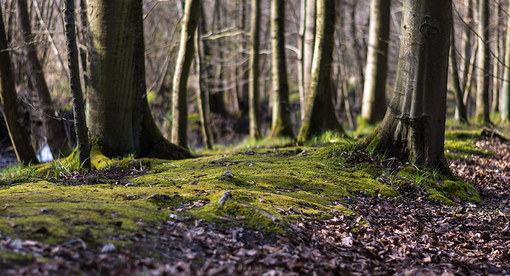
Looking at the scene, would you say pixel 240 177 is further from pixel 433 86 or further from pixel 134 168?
pixel 433 86

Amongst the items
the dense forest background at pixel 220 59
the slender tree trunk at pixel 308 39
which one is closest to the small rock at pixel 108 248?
the dense forest background at pixel 220 59

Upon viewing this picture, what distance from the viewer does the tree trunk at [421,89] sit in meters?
5.89

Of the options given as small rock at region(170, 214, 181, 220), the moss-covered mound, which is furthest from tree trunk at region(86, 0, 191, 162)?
small rock at region(170, 214, 181, 220)

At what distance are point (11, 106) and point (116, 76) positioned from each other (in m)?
3.12

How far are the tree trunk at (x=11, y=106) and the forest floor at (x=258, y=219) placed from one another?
3265 mm

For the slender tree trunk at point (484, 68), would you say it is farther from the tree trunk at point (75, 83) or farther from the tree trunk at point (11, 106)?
the tree trunk at point (11, 106)

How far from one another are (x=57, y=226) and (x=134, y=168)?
10.7ft

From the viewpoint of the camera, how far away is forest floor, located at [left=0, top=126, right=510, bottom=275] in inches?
113

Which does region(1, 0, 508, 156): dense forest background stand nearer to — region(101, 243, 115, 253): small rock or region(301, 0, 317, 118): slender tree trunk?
region(301, 0, 317, 118): slender tree trunk

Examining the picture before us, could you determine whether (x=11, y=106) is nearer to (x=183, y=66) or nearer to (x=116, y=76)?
(x=116, y=76)

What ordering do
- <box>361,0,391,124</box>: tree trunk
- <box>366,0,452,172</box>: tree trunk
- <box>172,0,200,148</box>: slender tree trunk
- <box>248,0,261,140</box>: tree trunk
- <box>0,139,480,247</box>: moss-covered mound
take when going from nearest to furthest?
1. <box>0,139,480,247</box>: moss-covered mound
2. <box>366,0,452,172</box>: tree trunk
3. <box>172,0,200,148</box>: slender tree trunk
4. <box>361,0,391,124</box>: tree trunk
5. <box>248,0,261,140</box>: tree trunk

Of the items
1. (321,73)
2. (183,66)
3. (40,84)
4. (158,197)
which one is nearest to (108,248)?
(158,197)

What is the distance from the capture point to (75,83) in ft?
18.4

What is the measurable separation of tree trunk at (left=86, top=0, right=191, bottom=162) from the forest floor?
794 mm
